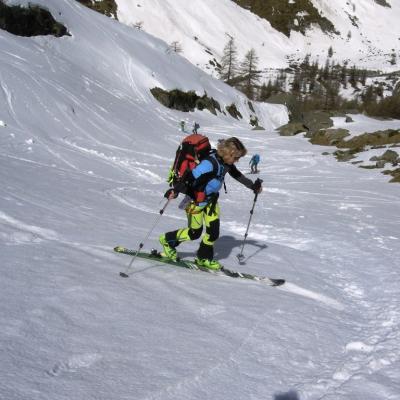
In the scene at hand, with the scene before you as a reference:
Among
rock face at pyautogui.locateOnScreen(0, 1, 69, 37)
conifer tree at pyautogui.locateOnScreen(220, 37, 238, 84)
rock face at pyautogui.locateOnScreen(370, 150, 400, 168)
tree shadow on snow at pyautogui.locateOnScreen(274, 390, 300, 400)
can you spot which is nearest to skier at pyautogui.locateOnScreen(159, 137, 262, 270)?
tree shadow on snow at pyautogui.locateOnScreen(274, 390, 300, 400)

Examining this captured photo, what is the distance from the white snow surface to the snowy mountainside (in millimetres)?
101473

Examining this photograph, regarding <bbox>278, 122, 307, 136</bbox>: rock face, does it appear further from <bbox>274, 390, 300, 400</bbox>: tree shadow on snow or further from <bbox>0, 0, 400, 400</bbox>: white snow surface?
<bbox>274, 390, 300, 400</bbox>: tree shadow on snow

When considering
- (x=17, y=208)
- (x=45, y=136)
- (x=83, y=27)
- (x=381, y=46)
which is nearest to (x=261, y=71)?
(x=381, y=46)

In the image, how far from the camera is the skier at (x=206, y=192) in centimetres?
554

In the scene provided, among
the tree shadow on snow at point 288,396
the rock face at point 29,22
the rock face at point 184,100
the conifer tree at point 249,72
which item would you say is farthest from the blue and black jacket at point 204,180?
the conifer tree at point 249,72

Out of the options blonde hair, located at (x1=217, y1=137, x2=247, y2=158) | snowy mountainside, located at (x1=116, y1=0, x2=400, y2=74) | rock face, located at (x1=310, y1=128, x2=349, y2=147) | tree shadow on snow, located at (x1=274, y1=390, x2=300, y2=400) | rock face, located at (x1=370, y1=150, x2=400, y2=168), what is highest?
snowy mountainside, located at (x1=116, y1=0, x2=400, y2=74)

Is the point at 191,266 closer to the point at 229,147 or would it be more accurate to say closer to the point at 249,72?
the point at 229,147

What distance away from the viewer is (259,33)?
15162 centimetres

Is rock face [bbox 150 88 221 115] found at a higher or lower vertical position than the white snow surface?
higher

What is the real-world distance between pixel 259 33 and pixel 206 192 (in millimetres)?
157834

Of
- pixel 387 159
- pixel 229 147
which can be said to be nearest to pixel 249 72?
pixel 387 159

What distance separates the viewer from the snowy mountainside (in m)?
114

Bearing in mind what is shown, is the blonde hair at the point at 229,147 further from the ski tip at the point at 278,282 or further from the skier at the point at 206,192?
the ski tip at the point at 278,282

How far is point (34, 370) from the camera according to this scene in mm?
2795
